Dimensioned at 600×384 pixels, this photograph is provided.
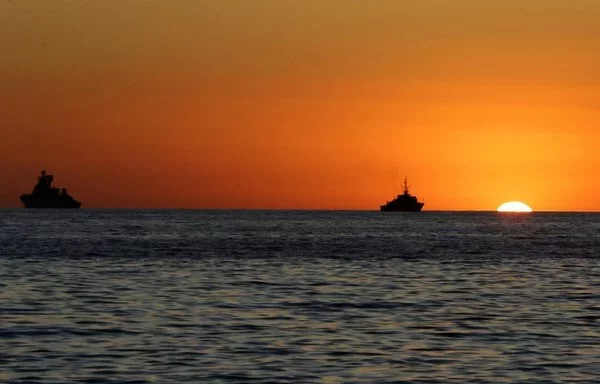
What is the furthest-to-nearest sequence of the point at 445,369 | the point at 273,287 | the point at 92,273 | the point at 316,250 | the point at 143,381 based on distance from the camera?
the point at 316,250
the point at 92,273
the point at 273,287
the point at 445,369
the point at 143,381

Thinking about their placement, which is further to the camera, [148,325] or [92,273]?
[92,273]

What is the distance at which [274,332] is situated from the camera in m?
33.9

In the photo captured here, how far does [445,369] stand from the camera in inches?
1078

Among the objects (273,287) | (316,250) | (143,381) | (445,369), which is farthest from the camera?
(316,250)

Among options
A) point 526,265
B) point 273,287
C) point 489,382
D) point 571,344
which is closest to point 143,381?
point 489,382

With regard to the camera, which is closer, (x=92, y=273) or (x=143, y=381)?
(x=143, y=381)

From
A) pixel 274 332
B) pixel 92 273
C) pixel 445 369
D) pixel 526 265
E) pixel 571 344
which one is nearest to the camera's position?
pixel 445 369

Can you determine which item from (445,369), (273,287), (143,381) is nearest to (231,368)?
(143,381)

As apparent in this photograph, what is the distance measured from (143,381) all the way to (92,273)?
37.3 metres

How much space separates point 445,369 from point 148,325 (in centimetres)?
1132

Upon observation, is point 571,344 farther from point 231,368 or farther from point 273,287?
point 273,287

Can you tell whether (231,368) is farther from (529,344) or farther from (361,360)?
(529,344)

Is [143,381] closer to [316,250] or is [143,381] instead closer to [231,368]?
[231,368]

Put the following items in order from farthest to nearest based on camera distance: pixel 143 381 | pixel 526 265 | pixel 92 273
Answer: pixel 526 265, pixel 92 273, pixel 143 381
